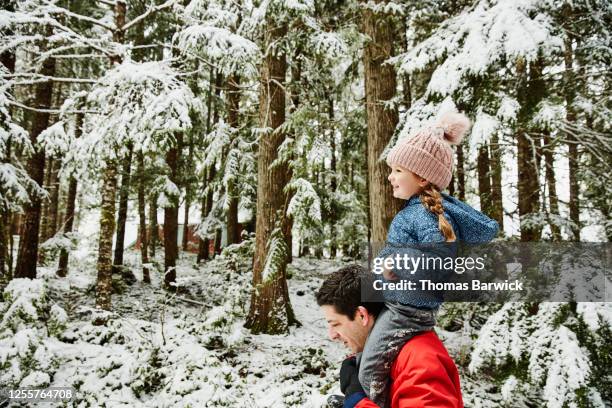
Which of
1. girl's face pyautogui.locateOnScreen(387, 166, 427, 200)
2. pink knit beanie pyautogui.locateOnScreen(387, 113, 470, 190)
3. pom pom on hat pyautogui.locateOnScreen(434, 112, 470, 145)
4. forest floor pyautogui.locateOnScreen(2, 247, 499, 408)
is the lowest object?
forest floor pyautogui.locateOnScreen(2, 247, 499, 408)

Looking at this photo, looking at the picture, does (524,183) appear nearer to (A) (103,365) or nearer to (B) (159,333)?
(B) (159,333)

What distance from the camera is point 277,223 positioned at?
727 cm

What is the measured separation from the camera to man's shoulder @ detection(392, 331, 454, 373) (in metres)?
1.61

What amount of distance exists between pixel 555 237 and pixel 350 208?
10010 mm

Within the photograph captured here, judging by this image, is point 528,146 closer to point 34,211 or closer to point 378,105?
point 378,105

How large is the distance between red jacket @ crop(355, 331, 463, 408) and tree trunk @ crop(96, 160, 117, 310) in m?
7.15

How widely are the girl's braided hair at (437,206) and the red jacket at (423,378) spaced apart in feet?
1.66

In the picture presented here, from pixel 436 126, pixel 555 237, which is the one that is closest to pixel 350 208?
pixel 555 237

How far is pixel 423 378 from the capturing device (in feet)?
5.05

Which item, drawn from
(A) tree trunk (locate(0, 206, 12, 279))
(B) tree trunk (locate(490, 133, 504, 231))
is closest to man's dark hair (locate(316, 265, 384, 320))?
(B) tree trunk (locate(490, 133, 504, 231))

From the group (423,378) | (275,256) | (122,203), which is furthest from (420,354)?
(122,203)

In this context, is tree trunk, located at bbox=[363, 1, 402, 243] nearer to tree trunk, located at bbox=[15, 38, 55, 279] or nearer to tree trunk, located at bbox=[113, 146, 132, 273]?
tree trunk, located at bbox=[113, 146, 132, 273]

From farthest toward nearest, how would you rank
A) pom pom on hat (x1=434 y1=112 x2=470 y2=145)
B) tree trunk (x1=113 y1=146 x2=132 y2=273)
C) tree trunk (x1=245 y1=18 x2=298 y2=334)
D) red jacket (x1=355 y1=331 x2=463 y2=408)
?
tree trunk (x1=113 y1=146 x2=132 y2=273)
tree trunk (x1=245 y1=18 x2=298 y2=334)
pom pom on hat (x1=434 y1=112 x2=470 y2=145)
red jacket (x1=355 y1=331 x2=463 y2=408)

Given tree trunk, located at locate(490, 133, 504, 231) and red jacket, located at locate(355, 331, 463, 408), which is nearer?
red jacket, located at locate(355, 331, 463, 408)
